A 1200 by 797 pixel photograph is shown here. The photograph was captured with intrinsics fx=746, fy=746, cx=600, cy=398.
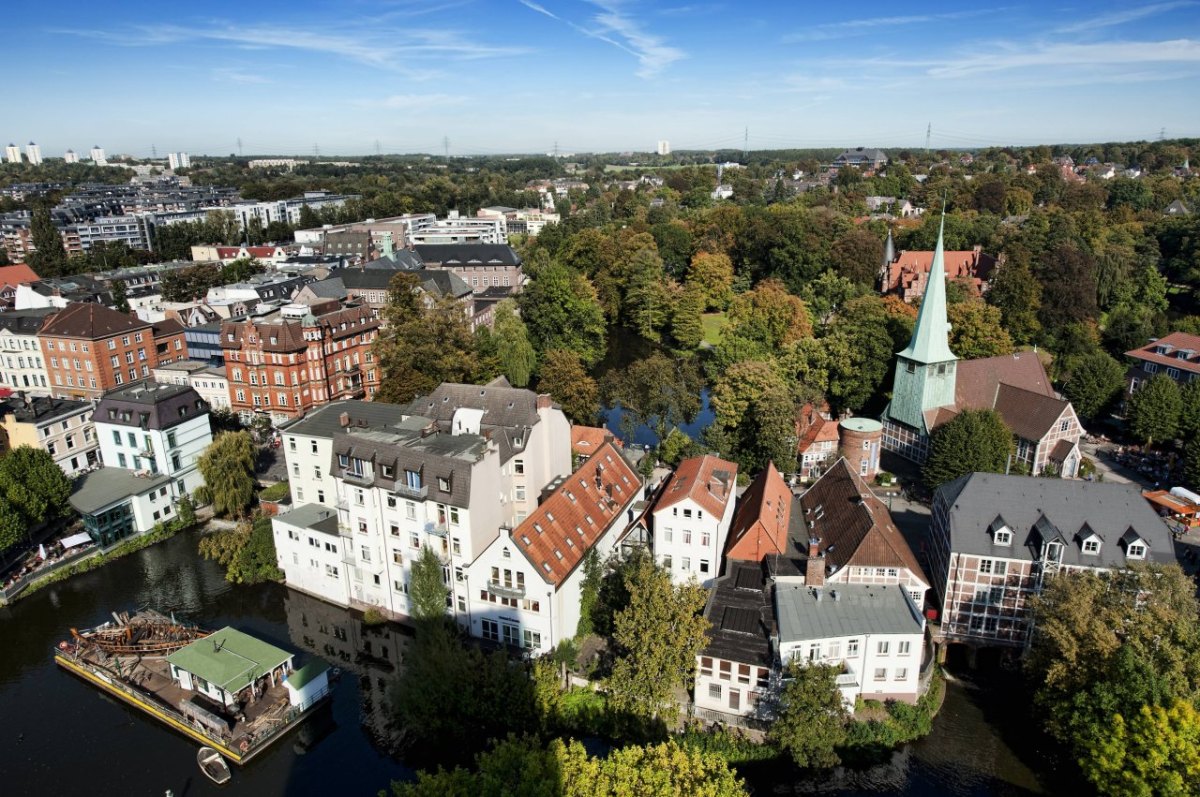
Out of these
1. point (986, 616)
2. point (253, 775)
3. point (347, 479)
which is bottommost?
point (253, 775)

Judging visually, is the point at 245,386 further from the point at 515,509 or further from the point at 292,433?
the point at 515,509

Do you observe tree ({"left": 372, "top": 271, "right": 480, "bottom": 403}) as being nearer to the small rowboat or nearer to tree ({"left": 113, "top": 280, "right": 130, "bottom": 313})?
the small rowboat

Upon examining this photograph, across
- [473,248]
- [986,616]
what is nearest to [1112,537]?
[986,616]

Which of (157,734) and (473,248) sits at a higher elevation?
(473,248)

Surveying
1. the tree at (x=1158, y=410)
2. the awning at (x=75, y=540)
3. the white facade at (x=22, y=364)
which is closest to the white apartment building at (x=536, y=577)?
the awning at (x=75, y=540)

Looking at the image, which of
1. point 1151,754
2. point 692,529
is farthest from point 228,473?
point 1151,754

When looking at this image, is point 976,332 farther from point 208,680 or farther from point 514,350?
point 208,680

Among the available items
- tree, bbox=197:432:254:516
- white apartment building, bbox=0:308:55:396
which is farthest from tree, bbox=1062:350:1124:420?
white apartment building, bbox=0:308:55:396
